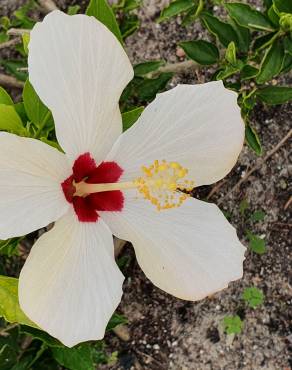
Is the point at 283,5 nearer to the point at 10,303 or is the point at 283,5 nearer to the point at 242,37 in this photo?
the point at 242,37

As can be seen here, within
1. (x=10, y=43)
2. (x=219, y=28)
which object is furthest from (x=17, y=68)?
(x=219, y=28)

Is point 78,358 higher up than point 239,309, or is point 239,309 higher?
point 78,358

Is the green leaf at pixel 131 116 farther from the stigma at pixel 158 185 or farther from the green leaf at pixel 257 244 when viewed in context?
the green leaf at pixel 257 244

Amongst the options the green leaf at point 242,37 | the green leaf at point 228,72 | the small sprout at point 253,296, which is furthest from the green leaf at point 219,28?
the small sprout at point 253,296

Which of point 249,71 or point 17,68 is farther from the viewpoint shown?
point 17,68

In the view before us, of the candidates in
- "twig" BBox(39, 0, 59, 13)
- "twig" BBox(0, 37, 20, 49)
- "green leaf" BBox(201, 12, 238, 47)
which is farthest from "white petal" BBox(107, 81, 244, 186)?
"twig" BBox(39, 0, 59, 13)

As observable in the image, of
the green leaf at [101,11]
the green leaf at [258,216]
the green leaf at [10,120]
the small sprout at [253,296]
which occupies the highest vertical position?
the green leaf at [101,11]
